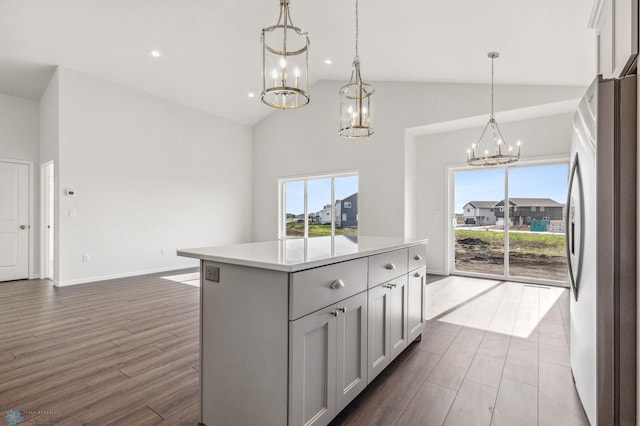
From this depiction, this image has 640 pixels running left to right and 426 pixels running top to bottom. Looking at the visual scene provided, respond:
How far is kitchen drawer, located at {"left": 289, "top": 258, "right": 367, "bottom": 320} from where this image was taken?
52.8 inches

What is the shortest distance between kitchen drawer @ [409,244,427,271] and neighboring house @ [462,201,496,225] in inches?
135

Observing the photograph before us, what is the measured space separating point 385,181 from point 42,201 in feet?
19.7

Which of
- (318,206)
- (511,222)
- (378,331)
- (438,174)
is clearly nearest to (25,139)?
(318,206)

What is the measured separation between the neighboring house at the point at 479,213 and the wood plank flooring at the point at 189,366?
1.78 metres

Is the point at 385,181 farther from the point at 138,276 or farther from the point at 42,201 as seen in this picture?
the point at 42,201

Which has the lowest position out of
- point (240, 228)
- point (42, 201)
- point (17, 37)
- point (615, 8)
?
point (240, 228)

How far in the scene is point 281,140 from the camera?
7.29 metres

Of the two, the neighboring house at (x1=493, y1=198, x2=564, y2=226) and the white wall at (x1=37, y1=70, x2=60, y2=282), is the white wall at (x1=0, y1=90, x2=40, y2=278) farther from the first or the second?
the neighboring house at (x1=493, y1=198, x2=564, y2=226)

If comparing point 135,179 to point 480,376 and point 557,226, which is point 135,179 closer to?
point 480,376

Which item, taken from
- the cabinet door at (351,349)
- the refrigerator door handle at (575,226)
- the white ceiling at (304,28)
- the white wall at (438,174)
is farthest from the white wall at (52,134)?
the refrigerator door handle at (575,226)

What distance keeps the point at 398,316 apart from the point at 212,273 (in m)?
1.34

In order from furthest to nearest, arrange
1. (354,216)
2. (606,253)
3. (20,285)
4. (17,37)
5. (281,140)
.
A: (281,140) → (354,216) → (20,285) → (17,37) → (606,253)

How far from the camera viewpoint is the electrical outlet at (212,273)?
1567mm

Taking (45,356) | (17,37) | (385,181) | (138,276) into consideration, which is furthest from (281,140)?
(45,356)
